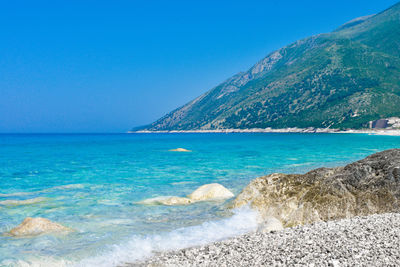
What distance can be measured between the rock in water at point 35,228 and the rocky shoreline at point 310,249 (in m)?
4.97

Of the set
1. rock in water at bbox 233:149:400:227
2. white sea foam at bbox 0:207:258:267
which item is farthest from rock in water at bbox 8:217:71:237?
rock in water at bbox 233:149:400:227

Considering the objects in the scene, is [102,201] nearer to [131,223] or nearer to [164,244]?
[131,223]

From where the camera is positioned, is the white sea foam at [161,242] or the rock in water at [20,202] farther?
the rock in water at [20,202]

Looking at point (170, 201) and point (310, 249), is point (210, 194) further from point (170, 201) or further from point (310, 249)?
point (310, 249)

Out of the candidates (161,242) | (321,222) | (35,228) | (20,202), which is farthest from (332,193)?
(20,202)

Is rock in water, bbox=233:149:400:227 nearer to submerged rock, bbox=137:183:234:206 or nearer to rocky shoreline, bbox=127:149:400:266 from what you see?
rocky shoreline, bbox=127:149:400:266

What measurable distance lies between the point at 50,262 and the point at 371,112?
18713cm

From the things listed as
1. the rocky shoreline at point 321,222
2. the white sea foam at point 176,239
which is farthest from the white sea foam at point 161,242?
the rocky shoreline at point 321,222

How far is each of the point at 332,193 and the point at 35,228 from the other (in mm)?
11407

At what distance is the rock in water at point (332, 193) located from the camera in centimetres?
1123

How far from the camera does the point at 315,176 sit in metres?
13.3

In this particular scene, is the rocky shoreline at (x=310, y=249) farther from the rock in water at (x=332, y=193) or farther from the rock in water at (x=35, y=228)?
the rock in water at (x=35, y=228)

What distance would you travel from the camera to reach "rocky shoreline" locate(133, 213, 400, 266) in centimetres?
634

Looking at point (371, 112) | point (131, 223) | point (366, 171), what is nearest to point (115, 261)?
point (131, 223)
